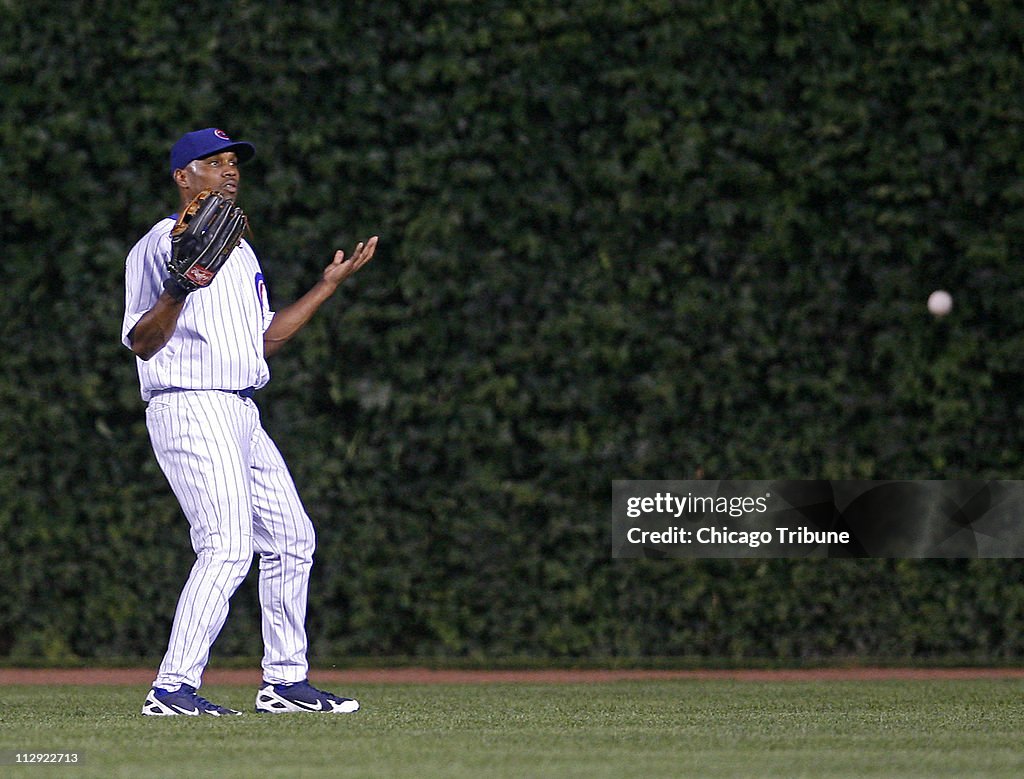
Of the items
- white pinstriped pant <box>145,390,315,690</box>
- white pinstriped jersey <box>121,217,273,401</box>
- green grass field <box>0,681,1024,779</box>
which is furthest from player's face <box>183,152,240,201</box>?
green grass field <box>0,681,1024,779</box>

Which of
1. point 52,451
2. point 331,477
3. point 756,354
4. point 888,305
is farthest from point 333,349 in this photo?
point 888,305

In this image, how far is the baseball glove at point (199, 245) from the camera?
5.39m

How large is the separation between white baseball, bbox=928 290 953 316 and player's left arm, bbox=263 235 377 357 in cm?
280

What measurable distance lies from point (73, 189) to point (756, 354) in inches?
123

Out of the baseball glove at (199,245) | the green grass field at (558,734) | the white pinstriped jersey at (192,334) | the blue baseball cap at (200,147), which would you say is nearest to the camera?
the green grass field at (558,734)

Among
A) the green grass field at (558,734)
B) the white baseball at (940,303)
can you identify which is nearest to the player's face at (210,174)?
the green grass field at (558,734)

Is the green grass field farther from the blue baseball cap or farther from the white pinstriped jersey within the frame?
the blue baseball cap

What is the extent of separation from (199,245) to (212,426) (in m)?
0.62

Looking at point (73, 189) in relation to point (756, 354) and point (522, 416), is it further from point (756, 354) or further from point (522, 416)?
point (756, 354)

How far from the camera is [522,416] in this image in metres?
7.76

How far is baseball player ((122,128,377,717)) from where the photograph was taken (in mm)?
5516

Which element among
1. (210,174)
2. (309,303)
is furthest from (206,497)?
(210,174)

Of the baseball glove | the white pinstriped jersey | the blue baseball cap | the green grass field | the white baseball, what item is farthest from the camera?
the white baseball

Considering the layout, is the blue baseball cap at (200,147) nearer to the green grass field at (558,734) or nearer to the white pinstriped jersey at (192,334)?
the white pinstriped jersey at (192,334)
